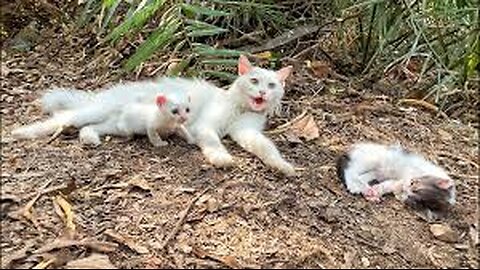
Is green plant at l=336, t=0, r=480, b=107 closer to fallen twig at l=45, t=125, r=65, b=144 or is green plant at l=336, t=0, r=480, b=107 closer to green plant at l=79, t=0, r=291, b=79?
green plant at l=79, t=0, r=291, b=79

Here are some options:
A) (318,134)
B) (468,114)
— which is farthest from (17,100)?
(468,114)

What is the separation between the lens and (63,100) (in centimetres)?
316

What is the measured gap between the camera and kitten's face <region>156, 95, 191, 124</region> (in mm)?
2861

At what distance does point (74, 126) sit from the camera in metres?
2.99

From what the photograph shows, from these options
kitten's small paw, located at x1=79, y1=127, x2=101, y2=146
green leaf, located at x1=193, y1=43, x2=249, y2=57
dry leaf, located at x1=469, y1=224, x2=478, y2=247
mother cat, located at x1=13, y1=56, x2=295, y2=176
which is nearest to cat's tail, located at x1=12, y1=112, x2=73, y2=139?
mother cat, located at x1=13, y1=56, x2=295, y2=176

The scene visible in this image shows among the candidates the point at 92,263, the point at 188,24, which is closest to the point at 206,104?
the point at 188,24

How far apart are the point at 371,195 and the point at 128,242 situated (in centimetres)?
79

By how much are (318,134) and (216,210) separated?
70 cm

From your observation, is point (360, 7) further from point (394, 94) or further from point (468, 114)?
point (468, 114)

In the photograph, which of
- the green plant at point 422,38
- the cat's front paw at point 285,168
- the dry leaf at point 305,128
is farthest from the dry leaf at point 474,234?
the green plant at point 422,38

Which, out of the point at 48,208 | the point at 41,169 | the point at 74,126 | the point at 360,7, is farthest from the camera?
the point at 360,7

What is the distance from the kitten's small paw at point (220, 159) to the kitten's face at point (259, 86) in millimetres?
357

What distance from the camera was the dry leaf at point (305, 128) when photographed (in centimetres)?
302

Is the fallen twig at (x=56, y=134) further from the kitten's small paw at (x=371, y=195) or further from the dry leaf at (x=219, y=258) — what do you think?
the kitten's small paw at (x=371, y=195)
